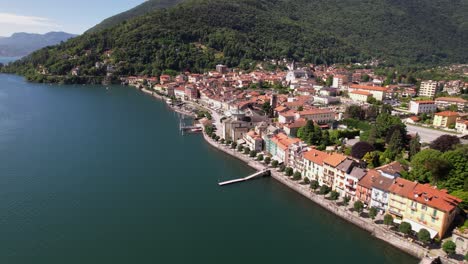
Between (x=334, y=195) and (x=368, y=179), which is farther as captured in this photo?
(x=334, y=195)

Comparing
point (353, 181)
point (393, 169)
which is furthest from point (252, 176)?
point (393, 169)

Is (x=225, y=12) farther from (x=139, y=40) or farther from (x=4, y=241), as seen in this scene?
(x=4, y=241)

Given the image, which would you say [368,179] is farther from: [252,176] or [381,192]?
[252,176]

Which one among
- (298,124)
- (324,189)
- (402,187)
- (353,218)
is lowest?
(353,218)

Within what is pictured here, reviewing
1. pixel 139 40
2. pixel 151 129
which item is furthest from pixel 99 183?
pixel 139 40

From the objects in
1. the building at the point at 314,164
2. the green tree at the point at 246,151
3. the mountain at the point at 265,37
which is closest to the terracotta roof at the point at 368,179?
the building at the point at 314,164

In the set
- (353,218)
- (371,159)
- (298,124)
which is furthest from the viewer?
(298,124)
